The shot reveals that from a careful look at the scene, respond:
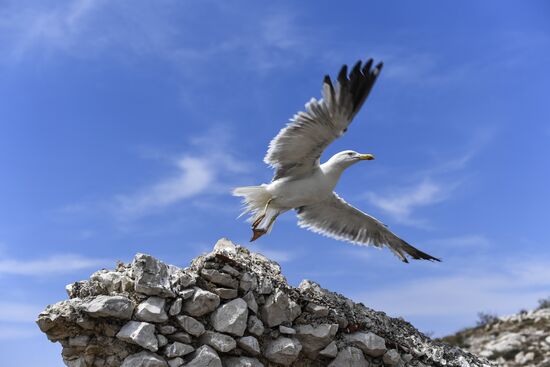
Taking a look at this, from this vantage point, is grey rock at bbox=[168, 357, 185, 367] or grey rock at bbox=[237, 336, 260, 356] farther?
grey rock at bbox=[237, 336, 260, 356]

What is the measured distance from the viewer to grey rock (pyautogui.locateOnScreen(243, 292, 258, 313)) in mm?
8500

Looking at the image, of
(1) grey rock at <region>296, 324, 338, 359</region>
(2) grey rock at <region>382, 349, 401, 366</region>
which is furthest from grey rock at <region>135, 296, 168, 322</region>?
(2) grey rock at <region>382, 349, 401, 366</region>

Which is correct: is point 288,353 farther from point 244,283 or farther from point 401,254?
point 401,254

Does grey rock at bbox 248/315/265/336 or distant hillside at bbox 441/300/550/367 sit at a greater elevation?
distant hillside at bbox 441/300/550/367

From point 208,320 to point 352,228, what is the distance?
447 cm

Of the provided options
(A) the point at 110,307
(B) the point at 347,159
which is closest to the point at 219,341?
(A) the point at 110,307

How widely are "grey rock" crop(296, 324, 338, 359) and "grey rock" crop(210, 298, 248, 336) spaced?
3.30ft

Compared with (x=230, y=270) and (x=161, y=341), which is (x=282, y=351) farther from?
(x=161, y=341)

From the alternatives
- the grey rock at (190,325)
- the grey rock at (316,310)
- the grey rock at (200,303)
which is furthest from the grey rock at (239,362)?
the grey rock at (316,310)

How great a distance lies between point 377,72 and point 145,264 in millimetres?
4333

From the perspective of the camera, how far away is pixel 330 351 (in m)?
8.96

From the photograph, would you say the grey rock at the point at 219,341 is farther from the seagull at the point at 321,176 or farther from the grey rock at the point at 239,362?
the seagull at the point at 321,176

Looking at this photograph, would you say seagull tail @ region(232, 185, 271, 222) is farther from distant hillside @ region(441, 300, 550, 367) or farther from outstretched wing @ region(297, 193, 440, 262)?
distant hillside @ region(441, 300, 550, 367)

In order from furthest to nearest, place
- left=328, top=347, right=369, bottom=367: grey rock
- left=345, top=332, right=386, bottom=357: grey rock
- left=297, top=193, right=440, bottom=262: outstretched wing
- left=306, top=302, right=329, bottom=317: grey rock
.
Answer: left=297, top=193, right=440, bottom=262: outstretched wing
left=345, top=332, right=386, bottom=357: grey rock
left=306, top=302, right=329, bottom=317: grey rock
left=328, top=347, right=369, bottom=367: grey rock
